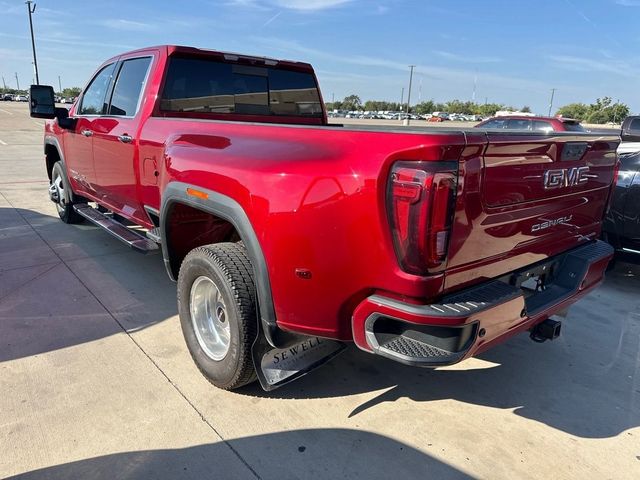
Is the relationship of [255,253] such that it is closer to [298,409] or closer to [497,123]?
[298,409]

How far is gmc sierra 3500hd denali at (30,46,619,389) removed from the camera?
194cm

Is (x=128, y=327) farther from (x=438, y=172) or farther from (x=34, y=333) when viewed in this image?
(x=438, y=172)

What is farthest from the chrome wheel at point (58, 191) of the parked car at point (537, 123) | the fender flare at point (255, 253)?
the parked car at point (537, 123)

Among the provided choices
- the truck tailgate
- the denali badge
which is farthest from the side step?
the denali badge

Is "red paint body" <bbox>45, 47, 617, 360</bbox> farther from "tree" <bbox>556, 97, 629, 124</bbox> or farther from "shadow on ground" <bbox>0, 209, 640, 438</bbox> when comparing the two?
"tree" <bbox>556, 97, 629, 124</bbox>

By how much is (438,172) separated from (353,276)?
58 centimetres

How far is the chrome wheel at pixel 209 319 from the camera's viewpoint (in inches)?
117

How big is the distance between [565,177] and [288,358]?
1.78m

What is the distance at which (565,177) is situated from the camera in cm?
251

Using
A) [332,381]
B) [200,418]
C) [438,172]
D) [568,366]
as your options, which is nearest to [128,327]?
[200,418]

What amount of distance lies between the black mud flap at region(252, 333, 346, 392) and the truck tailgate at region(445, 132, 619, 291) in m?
0.92

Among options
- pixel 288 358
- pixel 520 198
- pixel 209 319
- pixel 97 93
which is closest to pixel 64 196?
pixel 97 93

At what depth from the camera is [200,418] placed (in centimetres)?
261

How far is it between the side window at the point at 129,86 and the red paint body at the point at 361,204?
1.57 meters
